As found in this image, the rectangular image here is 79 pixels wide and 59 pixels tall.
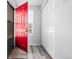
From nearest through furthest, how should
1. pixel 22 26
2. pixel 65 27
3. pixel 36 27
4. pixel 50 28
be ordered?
1. pixel 65 27
2. pixel 50 28
3. pixel 22 26
4. pixel 36 27

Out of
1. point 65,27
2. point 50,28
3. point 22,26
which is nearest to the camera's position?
point 65,27

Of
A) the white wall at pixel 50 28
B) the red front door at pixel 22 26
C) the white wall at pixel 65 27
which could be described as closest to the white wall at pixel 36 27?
the red front door at pixel 22 26

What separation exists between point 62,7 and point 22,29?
4.35m

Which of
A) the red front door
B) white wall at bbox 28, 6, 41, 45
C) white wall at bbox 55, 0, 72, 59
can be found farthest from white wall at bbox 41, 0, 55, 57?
white wall at bbox 28, 6, 41, 45

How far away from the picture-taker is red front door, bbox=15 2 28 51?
5.13 m

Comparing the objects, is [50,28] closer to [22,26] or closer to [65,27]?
[22,26]

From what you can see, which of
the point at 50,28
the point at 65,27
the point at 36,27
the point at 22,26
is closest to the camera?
the point at 65,27

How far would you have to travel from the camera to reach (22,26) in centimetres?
566

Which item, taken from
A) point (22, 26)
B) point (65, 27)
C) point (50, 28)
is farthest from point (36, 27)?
point (65, 27)

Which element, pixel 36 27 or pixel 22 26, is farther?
pixel 36 27

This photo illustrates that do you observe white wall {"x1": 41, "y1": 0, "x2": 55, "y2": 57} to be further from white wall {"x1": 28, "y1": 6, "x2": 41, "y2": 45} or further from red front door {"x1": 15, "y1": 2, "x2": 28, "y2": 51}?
white wall {"x1": 28, "y1": 6, "x2": 41, "y2": 45}

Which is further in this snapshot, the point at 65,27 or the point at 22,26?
the point at 22,26

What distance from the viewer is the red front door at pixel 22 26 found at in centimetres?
513
